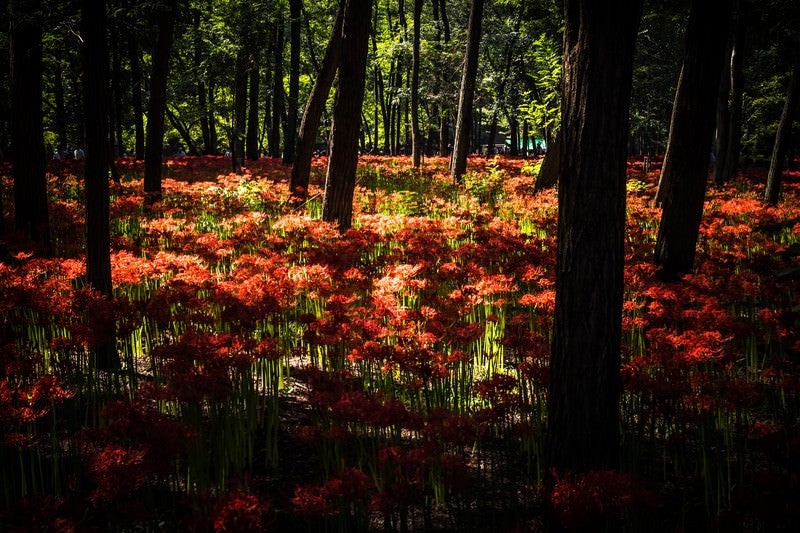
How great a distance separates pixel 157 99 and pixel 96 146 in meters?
7.87

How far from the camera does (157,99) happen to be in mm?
11531

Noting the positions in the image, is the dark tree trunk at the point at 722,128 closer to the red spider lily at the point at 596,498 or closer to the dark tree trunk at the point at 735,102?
the dark tree trunk at the point at 735,102

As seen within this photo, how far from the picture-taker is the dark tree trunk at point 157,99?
11.3 m

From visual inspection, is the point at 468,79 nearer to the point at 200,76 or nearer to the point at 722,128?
the point at 722,128

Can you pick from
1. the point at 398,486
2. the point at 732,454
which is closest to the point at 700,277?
the point at 732,454

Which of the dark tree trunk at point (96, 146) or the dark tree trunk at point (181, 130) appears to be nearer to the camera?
the dark tree trunk at point (96, 146)

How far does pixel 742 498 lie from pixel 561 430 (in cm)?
89

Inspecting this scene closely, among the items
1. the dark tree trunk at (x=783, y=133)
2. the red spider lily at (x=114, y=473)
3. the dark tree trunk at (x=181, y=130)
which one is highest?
the dark tree trunk at (x=181, y=130)

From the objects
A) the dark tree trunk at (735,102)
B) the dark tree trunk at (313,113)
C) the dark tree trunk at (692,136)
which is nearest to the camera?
the dark tree trunk at (692,136)

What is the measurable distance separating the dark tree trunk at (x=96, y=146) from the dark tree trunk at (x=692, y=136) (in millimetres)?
6057

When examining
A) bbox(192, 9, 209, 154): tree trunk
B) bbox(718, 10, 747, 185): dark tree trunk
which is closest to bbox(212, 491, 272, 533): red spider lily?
bbox(192, 9, 209, 154): tree trunk

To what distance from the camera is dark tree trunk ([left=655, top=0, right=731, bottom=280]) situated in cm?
611

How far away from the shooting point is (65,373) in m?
4.43

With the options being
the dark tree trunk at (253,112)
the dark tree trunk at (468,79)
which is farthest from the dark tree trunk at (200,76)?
the dark tree trunk at (468,79)
